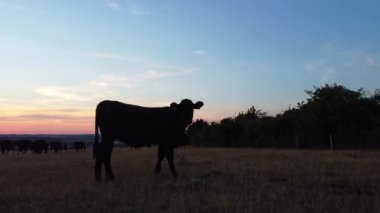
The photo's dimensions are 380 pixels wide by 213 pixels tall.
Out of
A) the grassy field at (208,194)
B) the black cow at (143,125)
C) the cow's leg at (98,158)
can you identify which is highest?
the black cow at (143,125)

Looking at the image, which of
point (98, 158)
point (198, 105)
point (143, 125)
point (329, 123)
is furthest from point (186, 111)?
point (329, 123)

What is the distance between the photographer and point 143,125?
59.3 ft

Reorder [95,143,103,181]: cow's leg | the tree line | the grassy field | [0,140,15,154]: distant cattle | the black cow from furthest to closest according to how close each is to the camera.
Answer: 1. [0,140,15,154]: distant cattle
2. the tree line
3. the black cow
4. [95,143,103,181]: cow's leg
5. the grassy field

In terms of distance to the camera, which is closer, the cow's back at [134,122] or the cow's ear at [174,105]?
the cow's back at [134,122]

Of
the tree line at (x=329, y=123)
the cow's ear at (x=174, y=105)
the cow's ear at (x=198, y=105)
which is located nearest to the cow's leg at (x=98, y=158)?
the cow's ear at (x=174, y=105)

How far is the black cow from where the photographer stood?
1764cm

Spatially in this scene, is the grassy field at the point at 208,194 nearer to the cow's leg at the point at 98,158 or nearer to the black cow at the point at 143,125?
the cow's leg at the point at 98,158

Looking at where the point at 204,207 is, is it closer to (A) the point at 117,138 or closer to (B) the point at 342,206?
(B) the point at 342,206

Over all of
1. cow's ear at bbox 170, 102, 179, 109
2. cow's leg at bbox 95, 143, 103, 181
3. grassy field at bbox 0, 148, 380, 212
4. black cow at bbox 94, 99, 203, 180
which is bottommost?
grassy field at bbox 0, 148, 380, 212

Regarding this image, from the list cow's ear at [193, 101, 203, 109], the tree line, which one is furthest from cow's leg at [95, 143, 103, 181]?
the tree line

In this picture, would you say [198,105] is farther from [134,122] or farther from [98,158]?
[98,158]

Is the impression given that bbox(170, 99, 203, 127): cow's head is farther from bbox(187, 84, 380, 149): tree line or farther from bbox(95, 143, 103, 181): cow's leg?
bbox(187, 84, 380, 149): tree line

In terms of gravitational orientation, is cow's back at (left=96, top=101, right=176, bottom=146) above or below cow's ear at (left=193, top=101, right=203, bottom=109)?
below

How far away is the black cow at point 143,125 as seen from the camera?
17641mm
